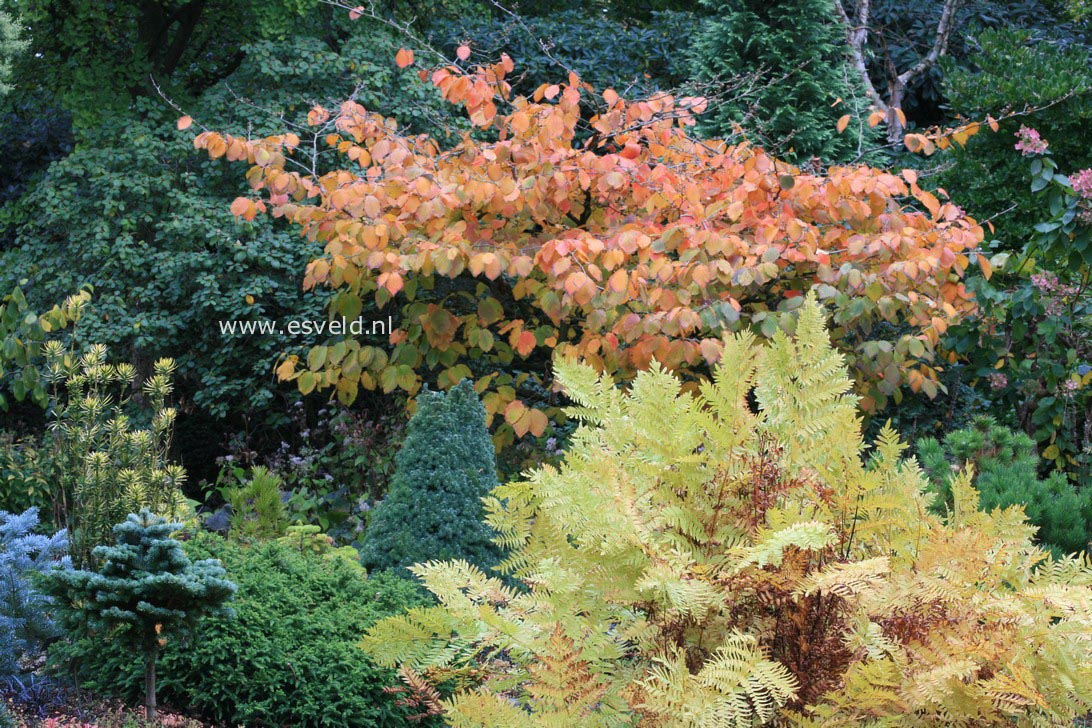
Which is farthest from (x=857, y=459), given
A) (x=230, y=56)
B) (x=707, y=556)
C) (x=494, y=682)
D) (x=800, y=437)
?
(x=230, y=56)

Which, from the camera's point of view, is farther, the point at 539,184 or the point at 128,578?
the point at 539,184

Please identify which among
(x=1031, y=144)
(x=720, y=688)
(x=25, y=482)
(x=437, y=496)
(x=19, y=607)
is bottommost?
(x=25, y=482)

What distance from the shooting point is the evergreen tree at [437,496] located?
345 cm

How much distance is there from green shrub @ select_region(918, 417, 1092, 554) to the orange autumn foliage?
0.54 m

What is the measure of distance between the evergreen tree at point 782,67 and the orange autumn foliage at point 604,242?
284cm

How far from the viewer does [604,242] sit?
4711 mm

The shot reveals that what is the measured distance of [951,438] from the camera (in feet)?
14.1

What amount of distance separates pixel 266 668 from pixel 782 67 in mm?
6770

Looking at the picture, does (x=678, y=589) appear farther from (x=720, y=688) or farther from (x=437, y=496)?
(x=437, y=496)

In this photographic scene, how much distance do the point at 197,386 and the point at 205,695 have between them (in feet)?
16.8

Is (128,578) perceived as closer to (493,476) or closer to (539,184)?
(493,476)

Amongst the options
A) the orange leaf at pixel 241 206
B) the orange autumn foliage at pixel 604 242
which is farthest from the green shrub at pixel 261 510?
the orange leaf at pixel 241 206

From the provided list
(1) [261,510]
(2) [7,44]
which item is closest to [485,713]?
(1) [261,510]

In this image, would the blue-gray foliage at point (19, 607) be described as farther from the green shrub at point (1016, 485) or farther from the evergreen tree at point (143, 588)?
the green shrub at point (1016, 485)
